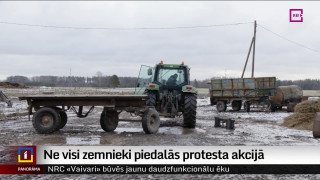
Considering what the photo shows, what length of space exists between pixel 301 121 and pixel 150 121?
6.36m

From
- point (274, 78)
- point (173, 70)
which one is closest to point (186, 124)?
point (173, 70)

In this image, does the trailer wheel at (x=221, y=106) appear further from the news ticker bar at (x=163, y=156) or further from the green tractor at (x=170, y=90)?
the news ticker bar at (x=163, y=156)

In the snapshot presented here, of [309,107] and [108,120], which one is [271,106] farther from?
[108,120]

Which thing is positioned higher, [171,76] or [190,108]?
[171,76]

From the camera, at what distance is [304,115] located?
525 inches

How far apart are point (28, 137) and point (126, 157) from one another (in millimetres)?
5507

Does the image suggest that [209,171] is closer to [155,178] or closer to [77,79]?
[155,178]

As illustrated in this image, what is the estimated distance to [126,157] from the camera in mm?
5398

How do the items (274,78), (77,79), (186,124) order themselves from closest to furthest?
(186,124), (274,78), (77,79)

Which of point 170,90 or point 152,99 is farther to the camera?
point 170,90

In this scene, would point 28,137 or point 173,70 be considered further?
point 173,70

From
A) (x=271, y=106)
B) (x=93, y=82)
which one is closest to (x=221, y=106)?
(x=271, y=106)

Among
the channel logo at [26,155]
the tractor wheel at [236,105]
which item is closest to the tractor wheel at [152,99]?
the channel logo at [26,155]
